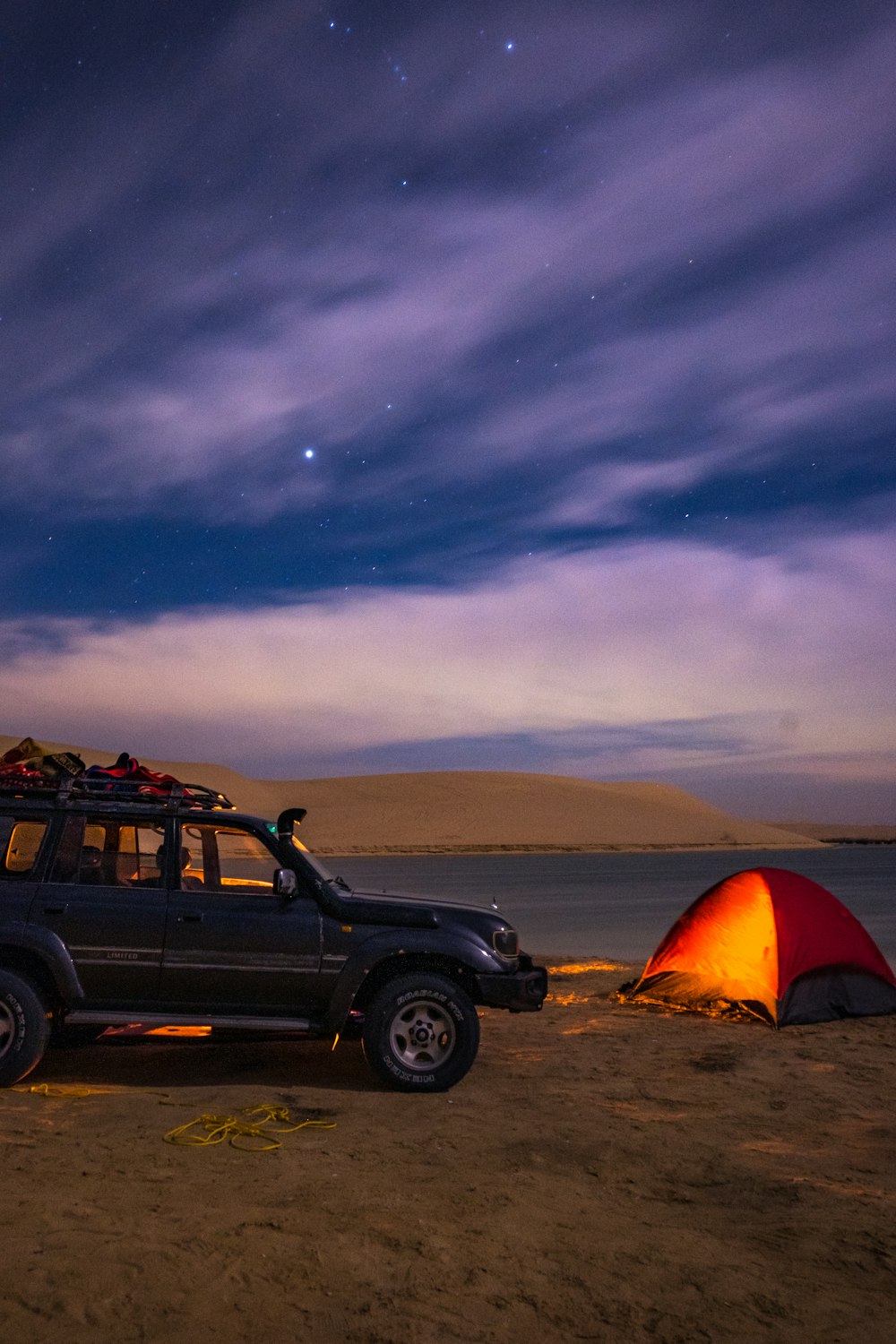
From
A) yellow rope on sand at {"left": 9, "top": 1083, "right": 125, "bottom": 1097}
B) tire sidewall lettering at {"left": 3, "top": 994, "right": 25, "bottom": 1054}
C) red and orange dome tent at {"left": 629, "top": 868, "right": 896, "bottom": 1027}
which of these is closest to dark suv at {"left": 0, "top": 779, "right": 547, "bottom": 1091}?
tire sidewall lettering at {"left": 3, "top": 994, "right": 25, "bottom": 1054}

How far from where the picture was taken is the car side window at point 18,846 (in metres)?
8.35

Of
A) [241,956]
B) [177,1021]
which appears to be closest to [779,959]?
[241,956]

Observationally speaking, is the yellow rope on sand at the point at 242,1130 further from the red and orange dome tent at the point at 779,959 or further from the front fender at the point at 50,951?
the red and orange dome tent at the point at 779,959

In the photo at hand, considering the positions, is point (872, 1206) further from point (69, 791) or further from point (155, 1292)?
point (69, 791)

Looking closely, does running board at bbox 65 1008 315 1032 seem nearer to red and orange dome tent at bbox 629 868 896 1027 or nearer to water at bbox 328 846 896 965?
water at bbox 328 846 896 965

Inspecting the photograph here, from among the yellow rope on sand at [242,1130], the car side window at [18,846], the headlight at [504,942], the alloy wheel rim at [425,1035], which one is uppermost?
the car side window at [18,846]

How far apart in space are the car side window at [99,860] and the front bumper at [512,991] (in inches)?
102

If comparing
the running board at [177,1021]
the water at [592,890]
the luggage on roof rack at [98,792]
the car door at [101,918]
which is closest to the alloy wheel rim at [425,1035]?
the running board at [177,1021]

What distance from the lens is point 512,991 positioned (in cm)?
850

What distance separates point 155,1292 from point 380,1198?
4.89 feet

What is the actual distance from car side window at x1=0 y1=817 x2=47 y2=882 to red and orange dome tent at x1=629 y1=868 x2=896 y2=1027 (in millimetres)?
6981

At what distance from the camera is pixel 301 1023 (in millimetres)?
8188

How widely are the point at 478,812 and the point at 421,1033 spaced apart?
11759 cm

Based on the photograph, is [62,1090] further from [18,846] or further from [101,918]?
[18,846]
